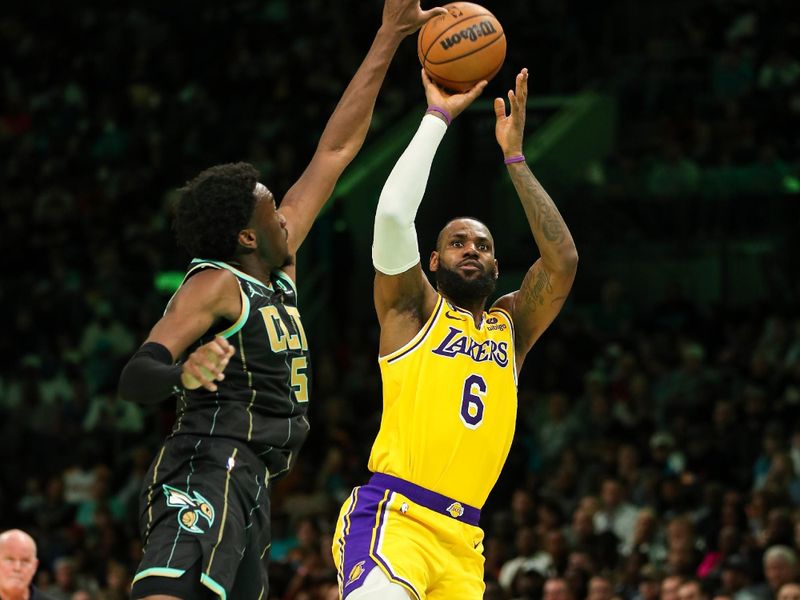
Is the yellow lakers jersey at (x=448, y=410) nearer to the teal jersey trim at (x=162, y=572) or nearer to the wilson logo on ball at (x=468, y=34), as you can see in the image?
the wilson logo on ball at (x=468, y=34)

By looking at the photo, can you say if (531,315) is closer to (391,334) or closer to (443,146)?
(391,334)

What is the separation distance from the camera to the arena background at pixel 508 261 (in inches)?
472

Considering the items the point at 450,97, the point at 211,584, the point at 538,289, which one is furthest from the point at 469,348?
the point at 211,584

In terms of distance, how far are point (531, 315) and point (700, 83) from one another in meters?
10.9

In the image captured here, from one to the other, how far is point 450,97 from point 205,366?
249cm

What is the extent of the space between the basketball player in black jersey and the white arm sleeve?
2.12ft

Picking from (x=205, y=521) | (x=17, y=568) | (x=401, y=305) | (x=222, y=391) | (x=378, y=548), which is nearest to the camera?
(x=205, y=521)

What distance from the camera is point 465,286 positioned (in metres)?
6.48

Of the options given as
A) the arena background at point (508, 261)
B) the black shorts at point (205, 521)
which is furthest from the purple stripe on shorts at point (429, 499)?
the arena background at point (508, 261)

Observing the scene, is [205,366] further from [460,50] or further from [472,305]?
[460,50]

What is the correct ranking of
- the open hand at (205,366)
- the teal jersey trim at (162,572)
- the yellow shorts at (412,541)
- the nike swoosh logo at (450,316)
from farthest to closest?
the nike swoosh logo at (450,316)
the yellow shorts at (412,541)
the teal jersey trim at (162,572)
the open hand at (205,366)

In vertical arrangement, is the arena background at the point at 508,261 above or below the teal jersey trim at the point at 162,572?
above

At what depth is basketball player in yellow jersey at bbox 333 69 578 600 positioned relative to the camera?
6.02 m

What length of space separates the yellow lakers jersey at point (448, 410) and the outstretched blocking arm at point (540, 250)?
354 mm
